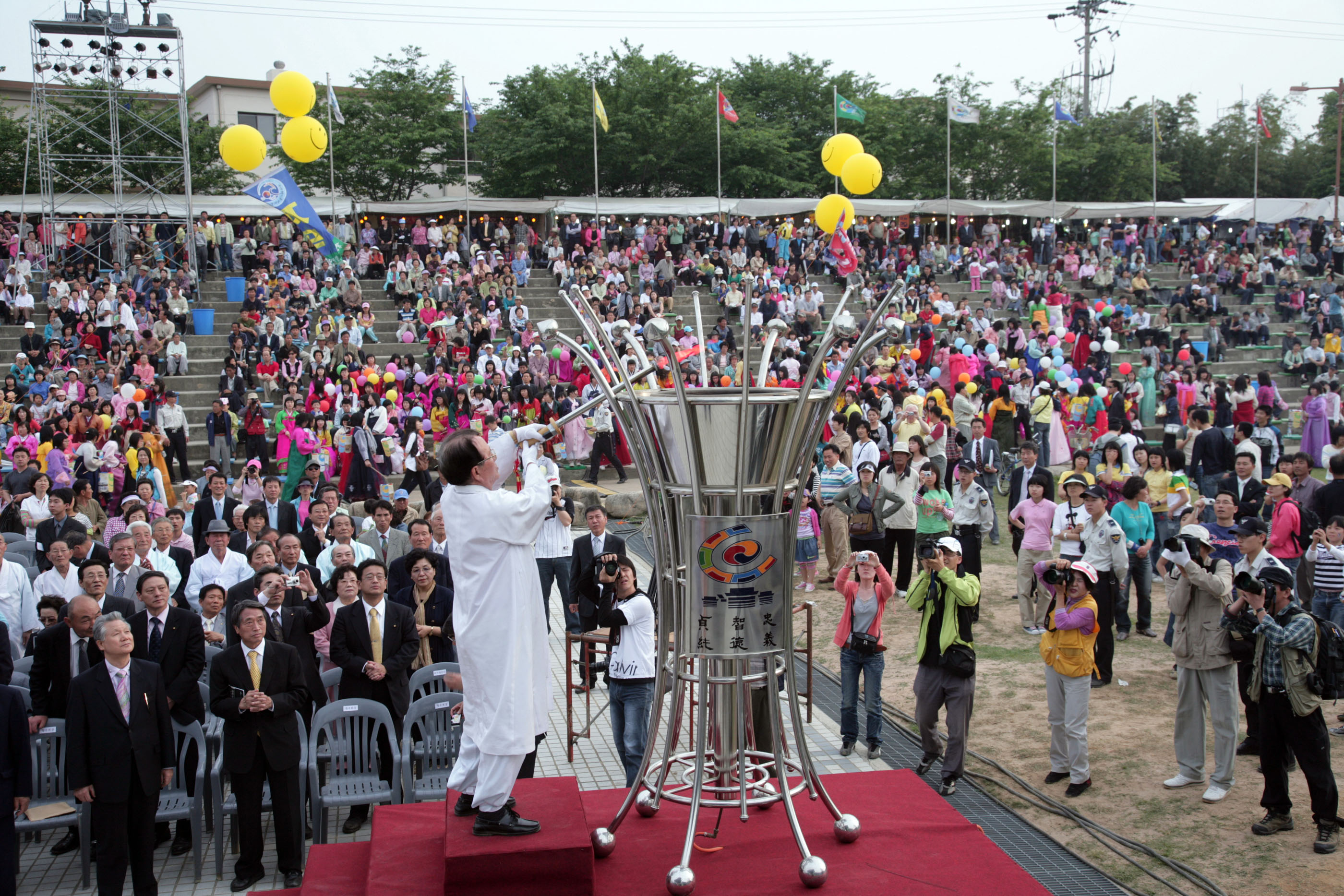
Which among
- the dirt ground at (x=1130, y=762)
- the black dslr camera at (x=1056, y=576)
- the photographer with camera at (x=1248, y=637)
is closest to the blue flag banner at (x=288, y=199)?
the dirt ground at (x=1130, y=762)

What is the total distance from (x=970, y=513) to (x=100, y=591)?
7716 mm

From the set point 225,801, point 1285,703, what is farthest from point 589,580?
point 1285,703

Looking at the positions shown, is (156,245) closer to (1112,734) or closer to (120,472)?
(120,472)

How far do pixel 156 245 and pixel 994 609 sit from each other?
19.2 metres

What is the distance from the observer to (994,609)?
37.9 ft

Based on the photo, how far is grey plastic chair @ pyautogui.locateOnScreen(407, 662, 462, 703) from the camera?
718 cm

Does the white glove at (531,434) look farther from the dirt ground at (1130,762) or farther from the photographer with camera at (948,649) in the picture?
the dirt ground at (1130,762)

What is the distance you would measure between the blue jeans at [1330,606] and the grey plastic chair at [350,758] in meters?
6.54

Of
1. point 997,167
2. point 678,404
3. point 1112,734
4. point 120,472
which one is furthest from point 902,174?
point 678,404

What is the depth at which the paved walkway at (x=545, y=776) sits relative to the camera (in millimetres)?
6223

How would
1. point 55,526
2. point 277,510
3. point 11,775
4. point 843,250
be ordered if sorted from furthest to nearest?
point 843,250, point 277,510, point 55,526, point 11,775

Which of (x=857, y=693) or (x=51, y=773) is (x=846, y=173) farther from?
(x=51, y=773)

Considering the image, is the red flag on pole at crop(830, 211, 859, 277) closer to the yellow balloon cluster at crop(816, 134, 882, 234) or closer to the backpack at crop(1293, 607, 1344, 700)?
the yellow balloon cluster at crop(816, 134, 882, 234)

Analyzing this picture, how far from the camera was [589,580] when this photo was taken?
8219 mm
